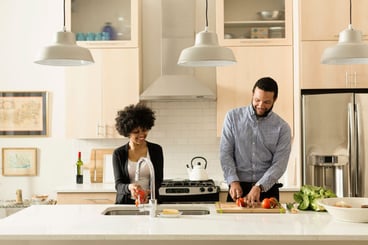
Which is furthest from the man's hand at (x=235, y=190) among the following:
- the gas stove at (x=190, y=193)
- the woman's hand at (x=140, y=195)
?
the gas stove at (x=190, y=193)

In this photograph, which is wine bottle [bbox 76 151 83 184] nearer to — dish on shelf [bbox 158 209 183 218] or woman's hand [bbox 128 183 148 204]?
woman's hand [bbox 128 183 148 204]

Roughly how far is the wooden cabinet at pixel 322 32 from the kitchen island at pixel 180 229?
208 centimetres

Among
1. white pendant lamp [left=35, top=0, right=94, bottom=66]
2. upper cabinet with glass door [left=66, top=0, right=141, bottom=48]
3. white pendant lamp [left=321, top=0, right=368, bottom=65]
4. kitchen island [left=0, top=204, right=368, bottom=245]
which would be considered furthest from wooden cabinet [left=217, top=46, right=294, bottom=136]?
kitchen island [left=0, top=204, right=368, bottom=245]

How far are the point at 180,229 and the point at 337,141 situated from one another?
2530mm

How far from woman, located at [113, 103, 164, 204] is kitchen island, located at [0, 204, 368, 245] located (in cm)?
55

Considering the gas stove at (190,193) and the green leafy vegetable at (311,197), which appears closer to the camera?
the green leafy vegetable at (311,197)

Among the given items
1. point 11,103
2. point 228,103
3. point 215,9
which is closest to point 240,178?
point 228,103

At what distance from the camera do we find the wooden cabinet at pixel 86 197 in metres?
4.94

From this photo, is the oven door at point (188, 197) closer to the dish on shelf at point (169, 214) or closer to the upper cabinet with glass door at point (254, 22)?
the upper cabinet with glass door at point (254, 22)

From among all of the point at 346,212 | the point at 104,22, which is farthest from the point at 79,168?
the point at 346,212

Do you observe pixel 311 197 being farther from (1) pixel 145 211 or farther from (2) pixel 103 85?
(2) pixel 103 85

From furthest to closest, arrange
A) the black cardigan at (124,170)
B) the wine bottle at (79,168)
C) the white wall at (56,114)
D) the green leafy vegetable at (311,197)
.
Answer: the white wall at (56,114) < the wine bottle at (79,168) < the black cardigan at (124,170) < the green leafy vegetable at (311,197)

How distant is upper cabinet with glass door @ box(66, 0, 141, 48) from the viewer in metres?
5.29

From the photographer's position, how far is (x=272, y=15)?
17.5ft
